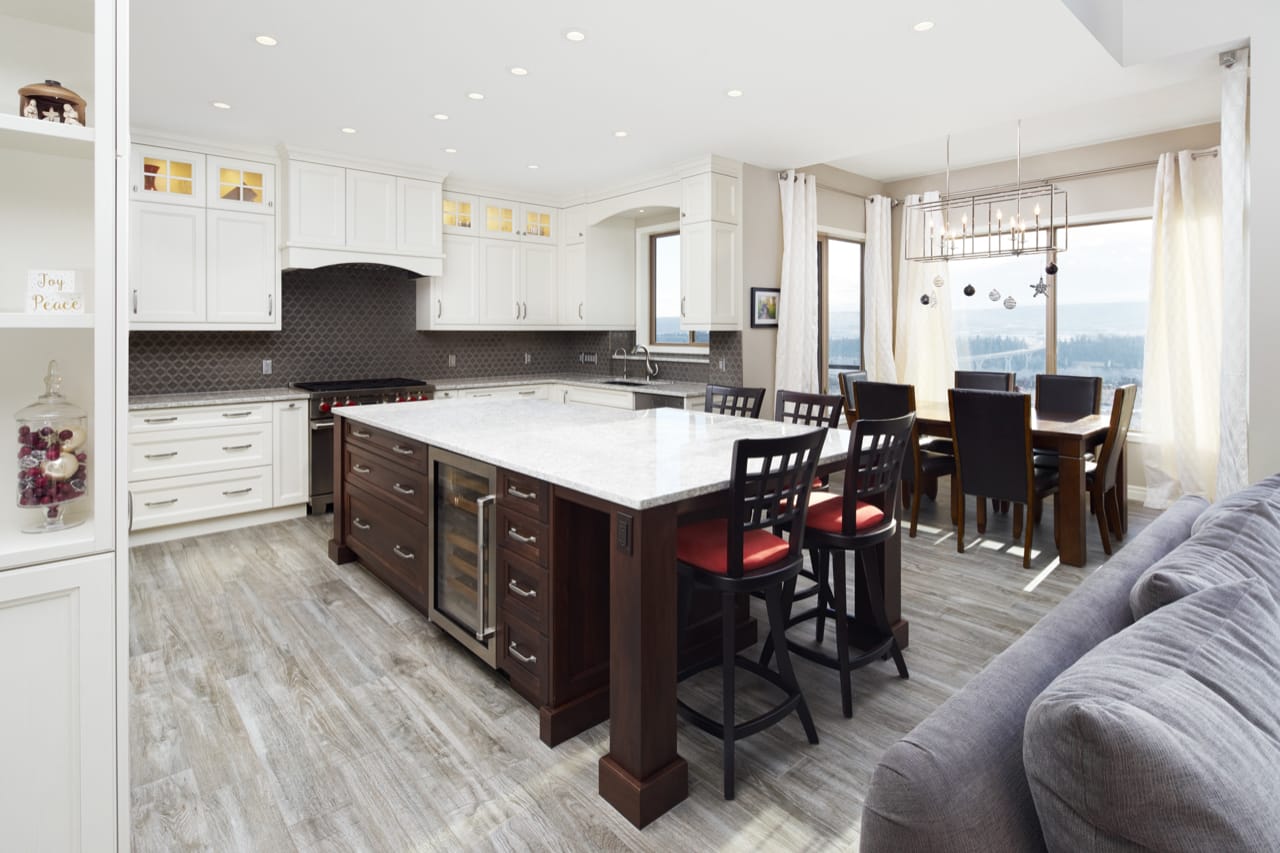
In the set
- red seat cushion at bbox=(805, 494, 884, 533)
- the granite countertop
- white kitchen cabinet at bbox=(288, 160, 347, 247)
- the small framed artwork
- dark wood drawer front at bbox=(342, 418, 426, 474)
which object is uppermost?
white kitchen cabinet at bbox=(288, 160, 347, 247)

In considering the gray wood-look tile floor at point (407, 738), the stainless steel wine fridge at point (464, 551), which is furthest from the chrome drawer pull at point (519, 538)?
the gray wood-look tile floor at point (407, 738)

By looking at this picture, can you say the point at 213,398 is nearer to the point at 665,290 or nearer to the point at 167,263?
the point at 167,263

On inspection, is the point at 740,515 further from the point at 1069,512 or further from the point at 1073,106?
the point at 1073,106

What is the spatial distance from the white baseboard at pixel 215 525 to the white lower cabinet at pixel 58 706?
11.7 ft

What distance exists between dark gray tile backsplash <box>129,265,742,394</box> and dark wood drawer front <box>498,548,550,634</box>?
139 inches

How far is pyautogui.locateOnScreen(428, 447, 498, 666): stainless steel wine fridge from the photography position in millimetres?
2523

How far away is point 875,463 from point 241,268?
4.59m

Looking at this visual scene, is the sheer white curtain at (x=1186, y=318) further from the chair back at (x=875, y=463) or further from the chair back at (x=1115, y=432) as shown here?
the chair back at (x=875, y=463)

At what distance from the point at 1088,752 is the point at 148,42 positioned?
173 inches

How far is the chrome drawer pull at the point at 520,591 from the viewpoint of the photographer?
2.30 meters

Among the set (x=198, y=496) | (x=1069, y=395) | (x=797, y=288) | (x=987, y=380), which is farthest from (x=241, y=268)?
(x=1069, y=395)

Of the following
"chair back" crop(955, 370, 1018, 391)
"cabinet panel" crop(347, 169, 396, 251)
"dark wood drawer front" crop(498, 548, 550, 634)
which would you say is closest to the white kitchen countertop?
"dark wood drawer front" crop(498, 548, 550, 634)

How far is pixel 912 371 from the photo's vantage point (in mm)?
6773

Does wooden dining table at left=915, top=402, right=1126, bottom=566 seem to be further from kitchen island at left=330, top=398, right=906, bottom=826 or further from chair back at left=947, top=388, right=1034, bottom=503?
kitchen island at left=330, top=398, right=906, bottom=826
